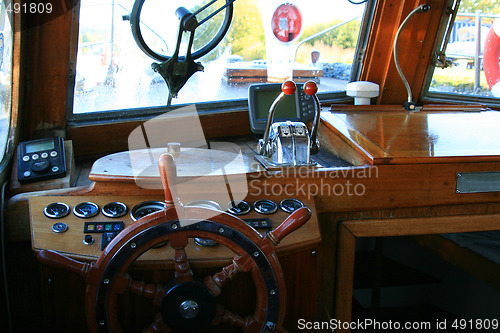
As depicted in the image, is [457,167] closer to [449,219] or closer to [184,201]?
[449,219]

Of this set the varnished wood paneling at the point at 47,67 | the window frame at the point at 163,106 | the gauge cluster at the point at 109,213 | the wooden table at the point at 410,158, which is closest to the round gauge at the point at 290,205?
the gauge cluster at the point at 109,213

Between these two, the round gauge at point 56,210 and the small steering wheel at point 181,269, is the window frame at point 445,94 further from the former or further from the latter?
the round gauge at point 56,210

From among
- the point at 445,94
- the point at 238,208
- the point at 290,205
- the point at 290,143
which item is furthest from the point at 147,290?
the point at 445,94

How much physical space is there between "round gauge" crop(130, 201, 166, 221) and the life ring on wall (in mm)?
1904

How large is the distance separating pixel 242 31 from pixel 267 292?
1.36 m

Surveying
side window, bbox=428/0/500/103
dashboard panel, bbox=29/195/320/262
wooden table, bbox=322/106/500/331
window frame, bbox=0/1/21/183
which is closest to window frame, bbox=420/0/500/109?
side window, bbox=428/0/500/103

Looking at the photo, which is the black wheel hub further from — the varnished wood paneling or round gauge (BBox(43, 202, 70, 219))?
the varnished wood paneling

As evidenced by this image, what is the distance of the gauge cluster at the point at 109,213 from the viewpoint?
1.30 metres

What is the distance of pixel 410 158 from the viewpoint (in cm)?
161

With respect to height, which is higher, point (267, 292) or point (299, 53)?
point (299, 53)

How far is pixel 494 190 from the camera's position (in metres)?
1.70

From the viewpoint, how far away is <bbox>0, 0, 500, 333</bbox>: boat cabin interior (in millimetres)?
1151

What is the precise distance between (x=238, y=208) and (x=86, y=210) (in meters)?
0.44

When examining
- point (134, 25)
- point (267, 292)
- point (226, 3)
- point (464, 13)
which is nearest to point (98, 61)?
point (134, 25)
